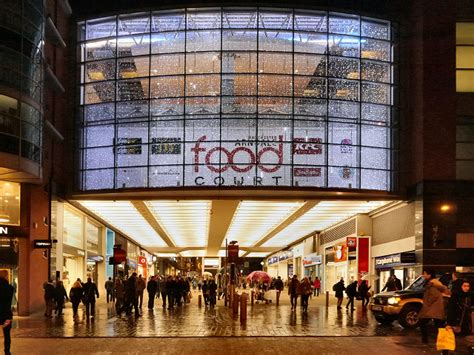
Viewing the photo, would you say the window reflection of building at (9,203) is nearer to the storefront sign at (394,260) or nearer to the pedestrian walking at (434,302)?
the storefront sign at (394,260)

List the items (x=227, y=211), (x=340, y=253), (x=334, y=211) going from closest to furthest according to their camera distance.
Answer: (x=227, y=211)
(x=334, y=211)
(x=340, y=253)

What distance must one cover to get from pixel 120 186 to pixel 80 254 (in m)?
8.69

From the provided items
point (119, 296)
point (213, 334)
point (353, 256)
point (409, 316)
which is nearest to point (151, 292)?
point (119, 296)

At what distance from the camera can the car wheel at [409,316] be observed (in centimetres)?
2273

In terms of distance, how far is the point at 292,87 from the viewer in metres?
35.3

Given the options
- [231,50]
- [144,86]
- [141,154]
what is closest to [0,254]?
[141,154]

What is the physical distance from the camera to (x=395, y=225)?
3816 centimetres

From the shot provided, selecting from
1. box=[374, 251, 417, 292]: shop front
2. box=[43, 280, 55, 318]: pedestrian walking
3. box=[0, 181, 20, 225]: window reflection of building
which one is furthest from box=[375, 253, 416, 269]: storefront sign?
box=[0, 181, 20, 225]: window reflection of building

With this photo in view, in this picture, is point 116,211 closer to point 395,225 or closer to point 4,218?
point 4,218

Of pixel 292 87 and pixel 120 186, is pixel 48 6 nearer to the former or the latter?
pixel 120 186

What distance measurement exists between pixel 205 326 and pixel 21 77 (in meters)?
11.8

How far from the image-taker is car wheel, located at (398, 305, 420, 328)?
22.7m

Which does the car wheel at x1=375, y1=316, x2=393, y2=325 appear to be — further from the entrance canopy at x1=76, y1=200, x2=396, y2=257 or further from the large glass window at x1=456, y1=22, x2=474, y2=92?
the large glass window at x1=456, y1=22, x2=474, y2=92

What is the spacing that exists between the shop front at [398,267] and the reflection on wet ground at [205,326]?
4006 millimetres
